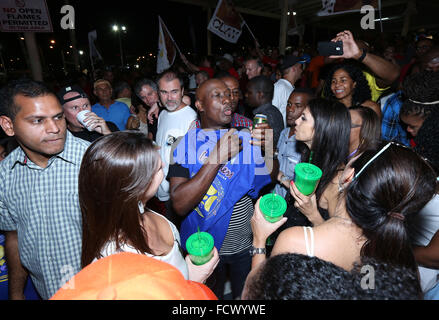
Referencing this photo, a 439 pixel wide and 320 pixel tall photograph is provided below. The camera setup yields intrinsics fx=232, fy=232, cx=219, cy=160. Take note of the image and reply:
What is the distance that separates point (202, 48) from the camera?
1152 inches

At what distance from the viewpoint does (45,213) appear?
1621 mm

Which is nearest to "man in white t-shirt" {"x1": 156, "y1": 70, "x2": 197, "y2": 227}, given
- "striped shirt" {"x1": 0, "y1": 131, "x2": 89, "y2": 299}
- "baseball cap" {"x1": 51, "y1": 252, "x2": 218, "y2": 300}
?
"striped shirt" {"x1": 0, "y1": 131, "x2": 89, "y2": 299}

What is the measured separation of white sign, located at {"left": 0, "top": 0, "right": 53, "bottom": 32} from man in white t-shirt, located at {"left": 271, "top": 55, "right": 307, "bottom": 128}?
167 inches

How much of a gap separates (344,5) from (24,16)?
6.37 m

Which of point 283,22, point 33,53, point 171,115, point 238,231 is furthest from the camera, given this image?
point 283,22

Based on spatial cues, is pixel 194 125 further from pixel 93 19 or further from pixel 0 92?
pixel 93 19

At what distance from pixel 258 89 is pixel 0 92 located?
311cm

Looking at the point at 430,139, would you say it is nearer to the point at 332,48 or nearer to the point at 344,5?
the point at 332,48

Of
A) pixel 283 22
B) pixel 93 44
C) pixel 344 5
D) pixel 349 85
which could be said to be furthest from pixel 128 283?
pixel 283 22

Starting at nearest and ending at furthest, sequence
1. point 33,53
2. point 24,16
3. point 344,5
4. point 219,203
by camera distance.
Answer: point 219,203 < point 24,16 < point 33,53 < point 344,5

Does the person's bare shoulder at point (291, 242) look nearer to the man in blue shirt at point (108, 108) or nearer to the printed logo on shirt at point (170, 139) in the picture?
the printed logo on shirt at point (170, 139)

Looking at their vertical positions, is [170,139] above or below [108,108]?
below

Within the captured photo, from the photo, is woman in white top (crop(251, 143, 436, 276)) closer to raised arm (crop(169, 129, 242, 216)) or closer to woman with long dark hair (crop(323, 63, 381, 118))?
raised arm (crop(169, 129, 242, 216))

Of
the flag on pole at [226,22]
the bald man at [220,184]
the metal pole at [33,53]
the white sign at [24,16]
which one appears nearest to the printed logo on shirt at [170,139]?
the bald man at [220,184]
